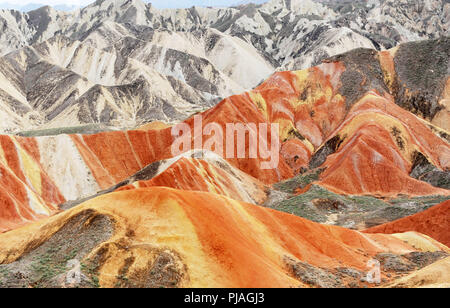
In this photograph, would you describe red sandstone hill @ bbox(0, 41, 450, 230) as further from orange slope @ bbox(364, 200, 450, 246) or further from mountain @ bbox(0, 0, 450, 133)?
mountain @ bbox(0, 0, 450, 133)

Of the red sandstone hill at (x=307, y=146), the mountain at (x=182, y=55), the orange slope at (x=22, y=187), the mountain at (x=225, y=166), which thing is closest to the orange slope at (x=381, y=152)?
the red sandstone hill at (x=307, y=146)

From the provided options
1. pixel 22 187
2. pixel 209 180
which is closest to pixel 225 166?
pixel 209 180

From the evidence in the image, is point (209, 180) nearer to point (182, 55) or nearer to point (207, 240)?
point (207, 240)

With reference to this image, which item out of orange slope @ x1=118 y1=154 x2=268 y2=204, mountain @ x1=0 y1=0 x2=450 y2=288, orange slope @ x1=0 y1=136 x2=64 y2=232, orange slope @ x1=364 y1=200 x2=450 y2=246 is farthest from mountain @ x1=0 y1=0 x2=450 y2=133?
orange slope @ x1=364 y1=200 x2=450 y2=246

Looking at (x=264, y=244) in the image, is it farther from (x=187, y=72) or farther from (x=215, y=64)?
(x=215, y=64)
